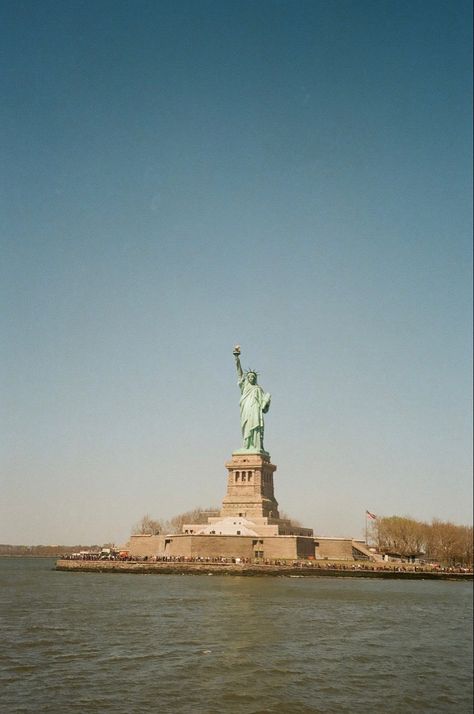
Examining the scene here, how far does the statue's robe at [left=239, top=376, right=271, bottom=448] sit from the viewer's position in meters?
79.1

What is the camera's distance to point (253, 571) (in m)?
59.2

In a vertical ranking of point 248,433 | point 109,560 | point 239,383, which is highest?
point 239,383

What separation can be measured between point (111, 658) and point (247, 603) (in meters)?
16.1

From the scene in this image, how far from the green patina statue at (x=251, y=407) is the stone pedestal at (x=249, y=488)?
63.7 inches

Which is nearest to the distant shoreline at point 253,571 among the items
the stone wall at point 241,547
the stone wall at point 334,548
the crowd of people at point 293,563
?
the crowd of people at point 293,563

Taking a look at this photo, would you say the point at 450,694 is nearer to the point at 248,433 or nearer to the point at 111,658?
the point at 111,658

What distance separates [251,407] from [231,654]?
192ft

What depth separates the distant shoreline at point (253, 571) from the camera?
59750 millimetres

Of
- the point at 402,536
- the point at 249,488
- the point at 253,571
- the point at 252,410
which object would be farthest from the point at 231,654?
the point at 402,536

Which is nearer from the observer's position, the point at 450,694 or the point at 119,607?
the point at 450,694

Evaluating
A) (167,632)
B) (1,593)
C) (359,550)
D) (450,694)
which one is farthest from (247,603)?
(359,550)

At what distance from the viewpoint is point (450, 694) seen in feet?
58.2

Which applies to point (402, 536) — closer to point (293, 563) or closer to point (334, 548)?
point (334, 548)

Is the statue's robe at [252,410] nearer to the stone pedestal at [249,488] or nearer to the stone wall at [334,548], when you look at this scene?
the stone pedestal at [249,488]
